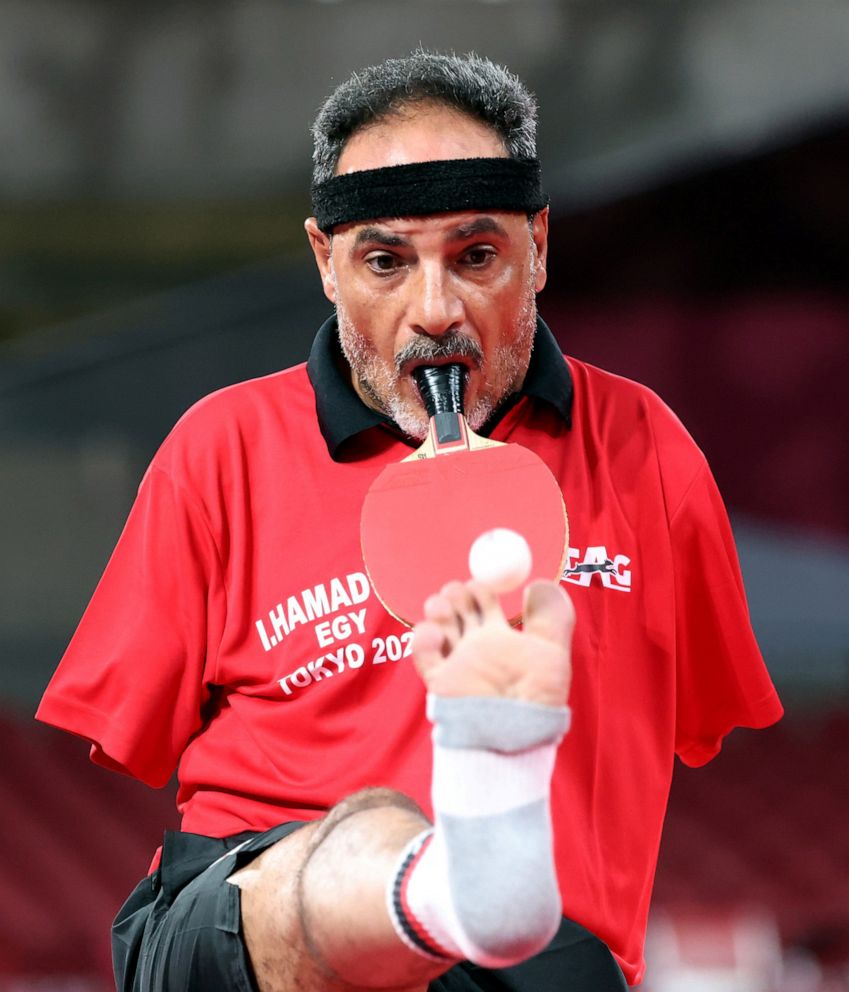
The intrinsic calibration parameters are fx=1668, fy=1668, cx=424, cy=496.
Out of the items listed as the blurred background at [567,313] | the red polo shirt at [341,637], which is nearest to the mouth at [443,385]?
the red polo shirt at [341,637]

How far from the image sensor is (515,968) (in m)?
1.53

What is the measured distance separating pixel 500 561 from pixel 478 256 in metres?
0.46

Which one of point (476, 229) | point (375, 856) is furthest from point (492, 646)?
point (476, 229)

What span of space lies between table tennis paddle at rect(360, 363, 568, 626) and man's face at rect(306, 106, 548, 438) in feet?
0.31

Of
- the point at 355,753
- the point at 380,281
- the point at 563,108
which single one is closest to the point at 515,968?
the point at 355,753

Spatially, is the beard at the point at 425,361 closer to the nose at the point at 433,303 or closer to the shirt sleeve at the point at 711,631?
the nose at the point at 433,303

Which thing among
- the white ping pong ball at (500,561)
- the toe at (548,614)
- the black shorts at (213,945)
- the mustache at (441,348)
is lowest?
the black shorts at (213,945)

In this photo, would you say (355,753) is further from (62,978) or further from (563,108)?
(563,108)

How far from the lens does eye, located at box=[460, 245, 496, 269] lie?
1582 millimetres

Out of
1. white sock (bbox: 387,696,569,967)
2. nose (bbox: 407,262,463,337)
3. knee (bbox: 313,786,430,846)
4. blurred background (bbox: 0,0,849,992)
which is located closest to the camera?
white sock (bbox: 387,696,569,967)

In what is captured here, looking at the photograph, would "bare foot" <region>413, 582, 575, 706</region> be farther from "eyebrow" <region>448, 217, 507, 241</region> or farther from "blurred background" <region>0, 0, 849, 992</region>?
"blurred background" <region>0, 0, 849, 992</region>

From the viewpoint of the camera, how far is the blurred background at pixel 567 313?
3.90 meters

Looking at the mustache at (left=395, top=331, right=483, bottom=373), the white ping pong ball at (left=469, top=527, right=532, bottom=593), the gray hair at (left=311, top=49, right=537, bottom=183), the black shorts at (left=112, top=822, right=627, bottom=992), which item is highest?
the gray hair at (left=311, top=49, right=537, bottom=183)

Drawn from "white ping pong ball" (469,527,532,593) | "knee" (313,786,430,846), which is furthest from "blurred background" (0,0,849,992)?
"white ping pong ball" (469,527,532,593)
